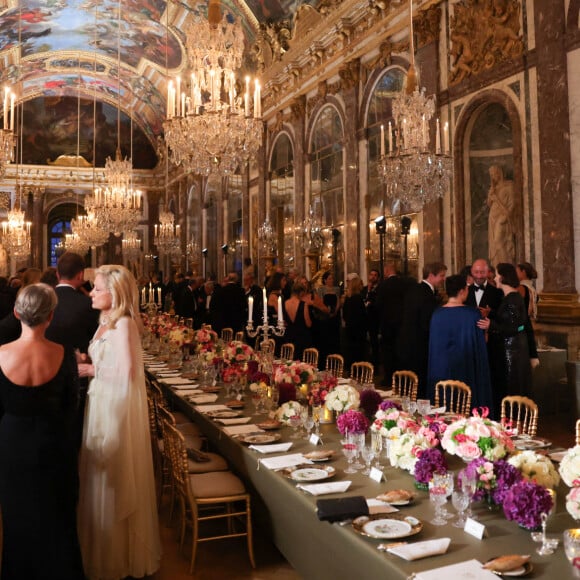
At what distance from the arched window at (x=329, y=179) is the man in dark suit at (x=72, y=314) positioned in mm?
9109

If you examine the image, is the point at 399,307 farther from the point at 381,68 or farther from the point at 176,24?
the point at 176,24

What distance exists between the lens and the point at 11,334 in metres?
4.95

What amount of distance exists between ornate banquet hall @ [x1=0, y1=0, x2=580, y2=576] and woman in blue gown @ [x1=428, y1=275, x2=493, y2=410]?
2337 millimetres

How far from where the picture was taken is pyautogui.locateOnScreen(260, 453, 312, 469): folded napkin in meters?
3.58

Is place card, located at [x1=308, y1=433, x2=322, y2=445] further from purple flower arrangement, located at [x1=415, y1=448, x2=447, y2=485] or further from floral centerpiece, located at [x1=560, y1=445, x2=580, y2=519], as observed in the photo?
floral centerpiece, located at [x1=560, y1=445, x2=580, y2=519]

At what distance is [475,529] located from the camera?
8.31ft

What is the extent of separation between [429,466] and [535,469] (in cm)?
46

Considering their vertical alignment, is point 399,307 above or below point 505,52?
below

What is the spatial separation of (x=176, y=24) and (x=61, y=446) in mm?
19862

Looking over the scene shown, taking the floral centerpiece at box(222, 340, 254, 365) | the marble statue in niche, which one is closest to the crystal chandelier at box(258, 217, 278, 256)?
the marble statue in niche

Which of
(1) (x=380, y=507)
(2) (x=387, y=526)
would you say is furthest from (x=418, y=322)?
(2) (x=387, y=526)

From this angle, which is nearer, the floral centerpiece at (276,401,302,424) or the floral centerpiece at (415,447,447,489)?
the floral centerpiece at (415,447,447,489)

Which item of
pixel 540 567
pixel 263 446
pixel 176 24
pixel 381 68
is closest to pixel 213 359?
pixel 263 446

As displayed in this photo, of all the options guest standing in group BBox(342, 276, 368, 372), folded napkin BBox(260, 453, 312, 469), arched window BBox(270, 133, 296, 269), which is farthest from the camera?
arched window BBox(270, 133, 296, 269)
